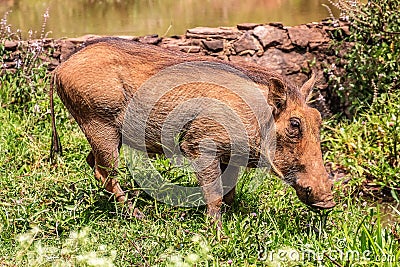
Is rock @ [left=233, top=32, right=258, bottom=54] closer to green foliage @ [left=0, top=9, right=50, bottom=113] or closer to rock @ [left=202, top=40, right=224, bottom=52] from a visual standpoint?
rock @ [left=202, top=40, right=224, bottom=52]

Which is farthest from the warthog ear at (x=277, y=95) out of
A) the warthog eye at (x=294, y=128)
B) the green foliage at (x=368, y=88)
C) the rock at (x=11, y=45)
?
the rock at (x=11, y=45)

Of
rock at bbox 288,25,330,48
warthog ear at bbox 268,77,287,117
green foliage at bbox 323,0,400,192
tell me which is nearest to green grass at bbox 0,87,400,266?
warthog ear at bbox 268,77,287,117

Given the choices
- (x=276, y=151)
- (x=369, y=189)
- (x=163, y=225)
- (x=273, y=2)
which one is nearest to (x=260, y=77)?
(x=276, y=151)

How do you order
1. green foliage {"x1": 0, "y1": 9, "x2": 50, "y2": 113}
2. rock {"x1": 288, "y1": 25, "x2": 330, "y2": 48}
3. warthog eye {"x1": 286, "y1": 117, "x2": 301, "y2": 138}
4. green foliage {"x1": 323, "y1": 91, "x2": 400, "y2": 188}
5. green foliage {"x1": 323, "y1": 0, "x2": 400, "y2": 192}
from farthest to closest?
rock {"x1": 288, "y1": 25, "x2": 330, "y2": 48} → green foliage {"x1": 0, "y1": 9, "x2": 50, "y2": 113} → green foliage {"x1": 323, "y1": 0, "x2": 400, "y2": 192} → green foliage {"x1": 323, "y1": 91, "x2": 400, "y2": 188} → warthog eye {"x1": 286, "y1": 117, "x2": 301, "y2": 138}

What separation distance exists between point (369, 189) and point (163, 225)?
85.9 inches

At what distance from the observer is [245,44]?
7.03 meters

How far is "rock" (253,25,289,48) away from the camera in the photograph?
705cm

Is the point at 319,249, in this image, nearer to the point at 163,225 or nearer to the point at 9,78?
the point at 163,225

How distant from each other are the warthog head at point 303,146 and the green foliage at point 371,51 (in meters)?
2.45

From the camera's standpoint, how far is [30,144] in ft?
19.5

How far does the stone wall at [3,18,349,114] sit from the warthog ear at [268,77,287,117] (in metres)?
2.55

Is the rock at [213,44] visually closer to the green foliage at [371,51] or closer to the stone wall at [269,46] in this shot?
the stone wall at [269,46]

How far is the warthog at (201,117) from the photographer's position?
4.37m

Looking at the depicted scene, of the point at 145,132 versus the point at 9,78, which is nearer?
the point at 145,132
